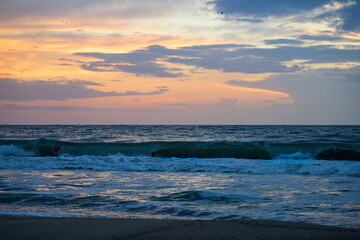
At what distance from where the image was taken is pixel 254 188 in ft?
28.9

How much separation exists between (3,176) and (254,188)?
813cm

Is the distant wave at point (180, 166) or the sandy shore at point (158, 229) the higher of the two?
the sandy shore at point (158, 229)

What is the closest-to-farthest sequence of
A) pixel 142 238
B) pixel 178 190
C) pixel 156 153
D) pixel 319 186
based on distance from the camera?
1. pixel 142 238
2. pixel 178 190
3. pixel 319 186
4. pixel 156 153

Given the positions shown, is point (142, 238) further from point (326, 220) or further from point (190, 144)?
point (190, 144)

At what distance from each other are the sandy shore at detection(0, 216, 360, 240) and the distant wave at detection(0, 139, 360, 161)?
14.8 metres

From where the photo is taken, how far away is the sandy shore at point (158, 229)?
4.55m

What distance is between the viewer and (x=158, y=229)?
4.86 meters

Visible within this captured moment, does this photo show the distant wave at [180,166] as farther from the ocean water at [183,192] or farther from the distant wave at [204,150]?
the distant wave at [204,150]

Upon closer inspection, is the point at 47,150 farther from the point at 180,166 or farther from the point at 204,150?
the point at 180,166

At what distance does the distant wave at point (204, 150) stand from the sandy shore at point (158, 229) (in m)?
14.8

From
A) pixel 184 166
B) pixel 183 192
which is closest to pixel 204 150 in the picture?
pixel 184 166

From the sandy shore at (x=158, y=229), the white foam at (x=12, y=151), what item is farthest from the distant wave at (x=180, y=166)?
the sandy shore at (x=158, y=229)

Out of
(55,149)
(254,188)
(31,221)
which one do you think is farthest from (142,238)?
(55,149)

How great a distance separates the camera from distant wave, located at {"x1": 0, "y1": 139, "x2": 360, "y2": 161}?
1998 centimetres
